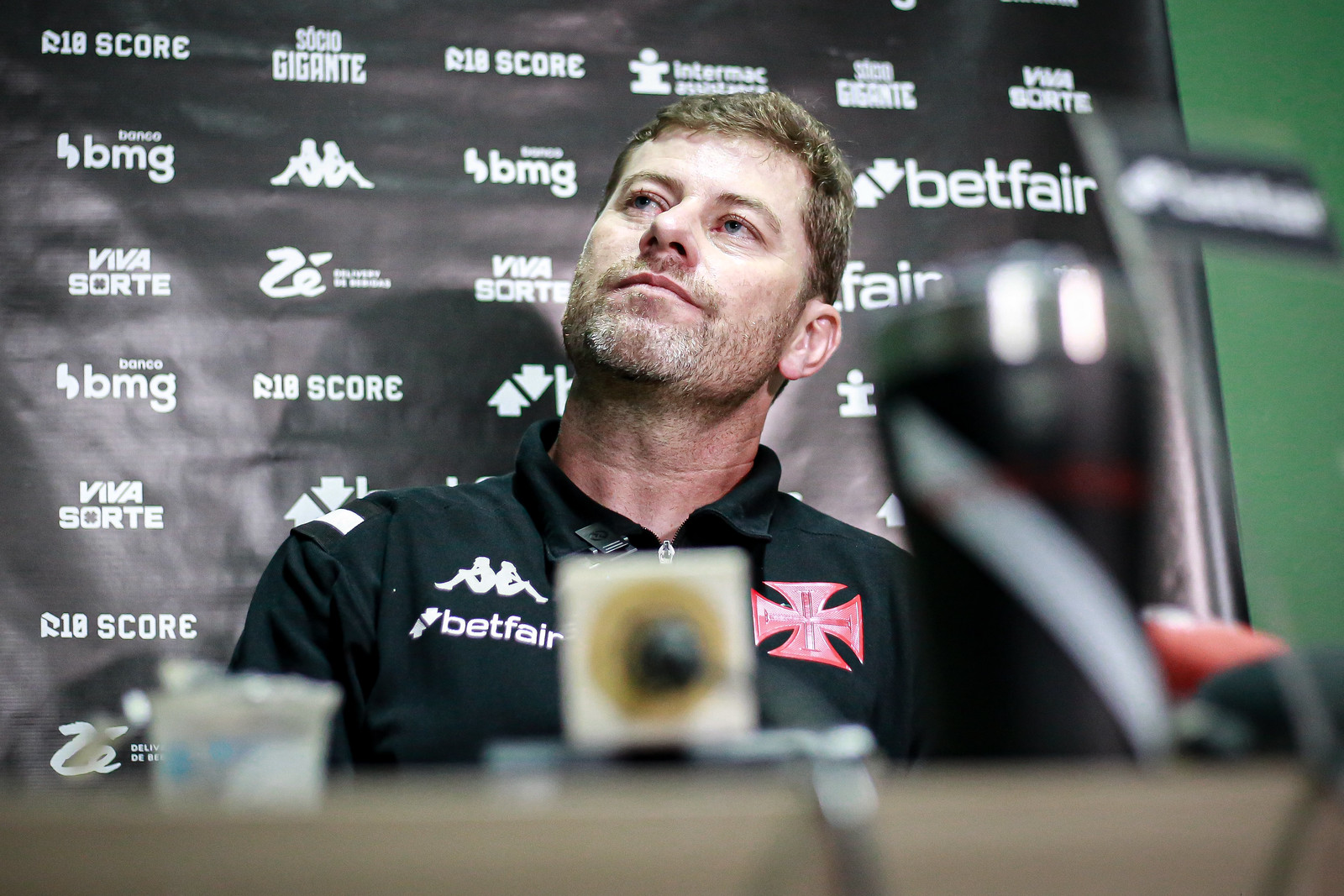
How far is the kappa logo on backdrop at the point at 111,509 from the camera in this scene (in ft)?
5.06

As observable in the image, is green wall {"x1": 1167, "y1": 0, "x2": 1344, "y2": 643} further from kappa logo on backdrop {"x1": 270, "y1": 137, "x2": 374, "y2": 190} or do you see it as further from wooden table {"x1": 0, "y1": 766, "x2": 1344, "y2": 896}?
wooden table {"x1": 0, "y1": 766, "x2": 1344, "y2": 896}

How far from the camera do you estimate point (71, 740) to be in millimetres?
1491

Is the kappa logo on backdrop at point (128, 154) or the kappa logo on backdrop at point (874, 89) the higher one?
the kappa logo on backdrop at point (874, 89)

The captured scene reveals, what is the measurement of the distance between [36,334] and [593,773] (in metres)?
1.55

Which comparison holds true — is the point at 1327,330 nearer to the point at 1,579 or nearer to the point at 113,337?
the point at 113,337

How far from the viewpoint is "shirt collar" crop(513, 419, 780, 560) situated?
125cm

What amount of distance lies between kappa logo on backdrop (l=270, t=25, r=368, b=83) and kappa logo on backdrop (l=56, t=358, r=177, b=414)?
0.49m

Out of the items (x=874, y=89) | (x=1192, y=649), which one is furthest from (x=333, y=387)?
(x=1192, y=649)

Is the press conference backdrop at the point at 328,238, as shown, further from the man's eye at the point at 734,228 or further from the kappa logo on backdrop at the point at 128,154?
the man's eye at the point at 734,228

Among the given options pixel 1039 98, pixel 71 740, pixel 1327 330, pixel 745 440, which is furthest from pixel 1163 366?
pixel 1327 330

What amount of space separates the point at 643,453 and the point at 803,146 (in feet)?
1.66

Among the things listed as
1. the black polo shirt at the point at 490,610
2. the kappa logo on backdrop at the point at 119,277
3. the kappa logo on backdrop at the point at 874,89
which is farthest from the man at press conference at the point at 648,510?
the kappa logo on backdrop at the point at 119,277

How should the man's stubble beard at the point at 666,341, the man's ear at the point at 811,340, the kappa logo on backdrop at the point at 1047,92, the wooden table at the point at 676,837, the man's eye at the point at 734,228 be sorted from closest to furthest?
the wooden table at the point at 676,837, the man's stubble beard at the point at 666,341, the man's eye at the point at 734,228, the man's ear at the point at 811,340, the kappa logo on backdrop at the point at 1047,92

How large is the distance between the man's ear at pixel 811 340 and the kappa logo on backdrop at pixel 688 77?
444 mm
